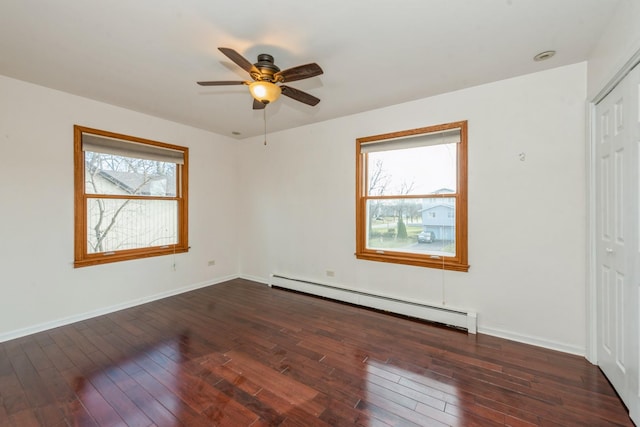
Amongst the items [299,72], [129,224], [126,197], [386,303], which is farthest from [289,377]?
[126,197]

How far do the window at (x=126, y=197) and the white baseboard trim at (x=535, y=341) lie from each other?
4501 millimetres

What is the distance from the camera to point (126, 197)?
3.95 m

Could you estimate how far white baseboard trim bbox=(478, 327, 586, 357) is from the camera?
8.62ft

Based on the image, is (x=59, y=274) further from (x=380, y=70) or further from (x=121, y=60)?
(x=380, y=70)

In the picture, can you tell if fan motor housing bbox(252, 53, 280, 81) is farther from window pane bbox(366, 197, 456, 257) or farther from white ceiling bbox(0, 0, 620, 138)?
window pane bbox(366, 197, 456, 257)

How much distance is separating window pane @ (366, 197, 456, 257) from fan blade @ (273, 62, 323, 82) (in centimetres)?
216

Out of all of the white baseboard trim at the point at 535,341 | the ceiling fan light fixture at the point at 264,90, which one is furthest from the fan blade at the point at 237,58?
the white baseboard trim at the point at 535,341

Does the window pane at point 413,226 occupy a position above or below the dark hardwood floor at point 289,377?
above

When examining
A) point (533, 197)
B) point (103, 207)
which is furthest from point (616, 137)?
point (103, 207)

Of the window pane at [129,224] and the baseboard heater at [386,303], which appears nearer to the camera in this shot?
the baseboard heater at [386,303]

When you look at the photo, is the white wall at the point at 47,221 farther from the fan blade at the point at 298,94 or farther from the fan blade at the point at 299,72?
the fan blade at the point at 299,72

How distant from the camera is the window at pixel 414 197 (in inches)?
128

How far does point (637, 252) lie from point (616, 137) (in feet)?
2.93

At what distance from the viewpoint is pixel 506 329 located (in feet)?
9.68
